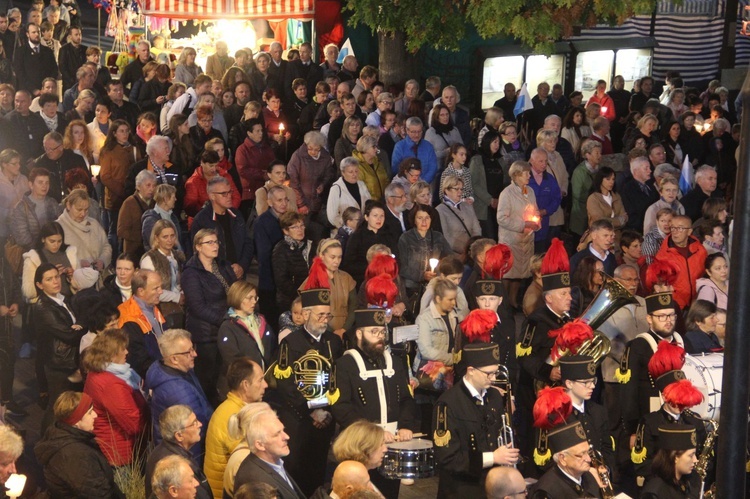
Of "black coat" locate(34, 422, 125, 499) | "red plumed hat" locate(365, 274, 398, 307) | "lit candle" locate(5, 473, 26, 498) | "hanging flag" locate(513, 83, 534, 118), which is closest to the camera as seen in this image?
"lit candle" locate(5, 473, 26, 498)

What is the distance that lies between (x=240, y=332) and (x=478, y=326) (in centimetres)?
195

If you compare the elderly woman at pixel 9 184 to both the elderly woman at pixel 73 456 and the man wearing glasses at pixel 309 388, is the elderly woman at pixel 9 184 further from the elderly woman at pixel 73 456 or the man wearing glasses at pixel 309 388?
the elderly woman at pixel 73 456

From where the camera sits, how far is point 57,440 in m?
7.48

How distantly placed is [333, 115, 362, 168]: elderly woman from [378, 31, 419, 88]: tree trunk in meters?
4.31

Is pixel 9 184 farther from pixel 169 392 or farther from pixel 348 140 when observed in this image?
pixel 169 392

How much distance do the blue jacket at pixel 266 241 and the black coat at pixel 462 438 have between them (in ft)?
13.1

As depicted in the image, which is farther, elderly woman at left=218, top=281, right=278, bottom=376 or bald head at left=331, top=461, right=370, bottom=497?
elderly woman at left=218, top=281, right=278, bottom=376

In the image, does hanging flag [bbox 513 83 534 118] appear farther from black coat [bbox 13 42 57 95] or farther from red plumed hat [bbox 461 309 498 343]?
red plumed hat [bbox 461 309 498 343]

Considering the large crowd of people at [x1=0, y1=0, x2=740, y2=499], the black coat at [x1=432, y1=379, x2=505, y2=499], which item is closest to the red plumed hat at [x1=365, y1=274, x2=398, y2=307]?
the large crowd of people at [x1=0, y1=0, x2=740, y2=499]

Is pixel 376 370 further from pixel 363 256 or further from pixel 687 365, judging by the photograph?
pixel 363 256

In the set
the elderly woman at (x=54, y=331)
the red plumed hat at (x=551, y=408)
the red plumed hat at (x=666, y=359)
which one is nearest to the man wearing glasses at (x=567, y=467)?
the red plumed hat at (x=551, y=408)

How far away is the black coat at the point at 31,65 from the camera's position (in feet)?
62.8

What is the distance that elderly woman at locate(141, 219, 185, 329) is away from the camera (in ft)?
34.2

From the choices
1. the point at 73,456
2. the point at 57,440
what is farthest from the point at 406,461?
the point at 57,440
